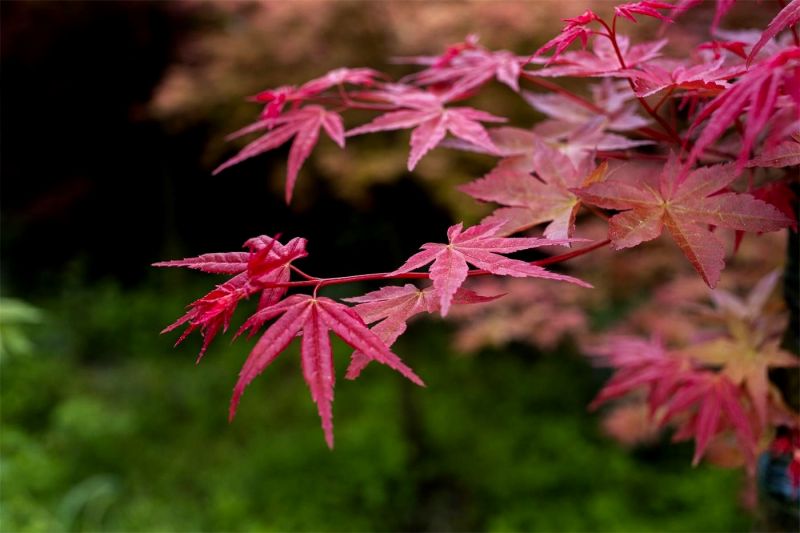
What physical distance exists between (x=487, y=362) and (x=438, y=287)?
3697mm

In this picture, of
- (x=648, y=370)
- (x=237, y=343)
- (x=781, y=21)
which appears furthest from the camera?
(x=237, y=343)

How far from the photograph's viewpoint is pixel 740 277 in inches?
95.2

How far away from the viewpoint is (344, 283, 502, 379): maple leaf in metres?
0.73

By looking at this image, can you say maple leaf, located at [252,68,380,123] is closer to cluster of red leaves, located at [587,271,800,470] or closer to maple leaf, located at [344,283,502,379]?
maple leaf, located at [344,283,502,379]

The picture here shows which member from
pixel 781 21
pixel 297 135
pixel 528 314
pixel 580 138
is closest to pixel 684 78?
pixel 781 21

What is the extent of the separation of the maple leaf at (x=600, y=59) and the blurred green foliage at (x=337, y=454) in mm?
2313

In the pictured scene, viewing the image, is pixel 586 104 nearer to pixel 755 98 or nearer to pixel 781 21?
pixel 781 21

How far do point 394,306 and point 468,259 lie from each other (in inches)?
3.8

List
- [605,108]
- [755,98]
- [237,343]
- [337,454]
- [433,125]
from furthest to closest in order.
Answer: [237,343] < [337,454] < [605,108] < [433,125] < [755,98]

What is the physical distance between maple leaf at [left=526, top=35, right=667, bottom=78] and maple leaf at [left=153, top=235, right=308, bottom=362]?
428 millimetres

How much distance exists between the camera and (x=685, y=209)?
30.8 inches

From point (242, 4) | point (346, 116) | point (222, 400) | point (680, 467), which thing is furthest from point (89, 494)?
point (680, 467)

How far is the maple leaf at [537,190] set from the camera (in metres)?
0.86

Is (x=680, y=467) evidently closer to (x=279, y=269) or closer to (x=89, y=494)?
(x=89, y=494)
